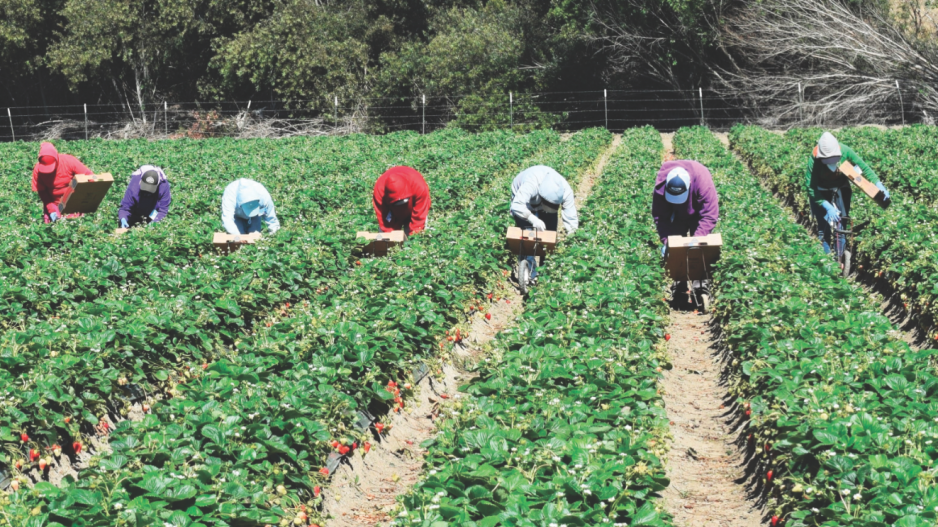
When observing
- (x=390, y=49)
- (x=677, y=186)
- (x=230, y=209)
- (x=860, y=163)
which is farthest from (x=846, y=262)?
(x=390, y=49)

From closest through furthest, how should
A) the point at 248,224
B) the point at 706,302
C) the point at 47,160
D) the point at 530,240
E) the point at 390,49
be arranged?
the point at 706,302 < the point at 530,240 < the point at 248,224 < the point at 47,160 < the point at 390,49

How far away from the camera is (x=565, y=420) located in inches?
192

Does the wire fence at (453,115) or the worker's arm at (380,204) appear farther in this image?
the wire fence at (453,115)

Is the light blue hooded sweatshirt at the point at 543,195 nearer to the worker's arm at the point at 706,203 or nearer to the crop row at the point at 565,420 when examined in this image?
the crop row at the point at 565,420

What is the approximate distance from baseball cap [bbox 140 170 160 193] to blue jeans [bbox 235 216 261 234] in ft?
4.34

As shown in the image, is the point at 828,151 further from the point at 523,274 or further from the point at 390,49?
the point at 390,49

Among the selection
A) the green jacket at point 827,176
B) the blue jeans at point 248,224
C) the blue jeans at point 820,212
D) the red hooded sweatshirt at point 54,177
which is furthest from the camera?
the red hooded sweatshirt at point 54,177

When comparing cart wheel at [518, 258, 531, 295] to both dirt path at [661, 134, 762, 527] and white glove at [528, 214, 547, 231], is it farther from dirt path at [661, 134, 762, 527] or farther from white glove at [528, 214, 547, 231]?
dirt path at [661, 134, 762, 527]

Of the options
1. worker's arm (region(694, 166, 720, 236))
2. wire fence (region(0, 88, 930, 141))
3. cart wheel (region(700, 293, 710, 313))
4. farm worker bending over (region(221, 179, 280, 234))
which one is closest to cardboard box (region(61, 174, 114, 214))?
farm worker bending over (region(221, 179, 280, 234))

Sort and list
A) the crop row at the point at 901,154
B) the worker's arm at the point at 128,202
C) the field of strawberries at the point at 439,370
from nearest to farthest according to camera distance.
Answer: the field of strawberries at the point at 439,370 → the worker's arm at the point at 128,202 → the crop row at the point at 901,154

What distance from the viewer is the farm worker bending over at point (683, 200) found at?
843 cm

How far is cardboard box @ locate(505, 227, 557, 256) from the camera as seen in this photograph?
362 inches

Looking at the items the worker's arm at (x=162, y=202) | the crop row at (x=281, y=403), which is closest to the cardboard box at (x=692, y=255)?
the crop row at (x=281, y=403)

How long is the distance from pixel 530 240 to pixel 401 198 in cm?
155
